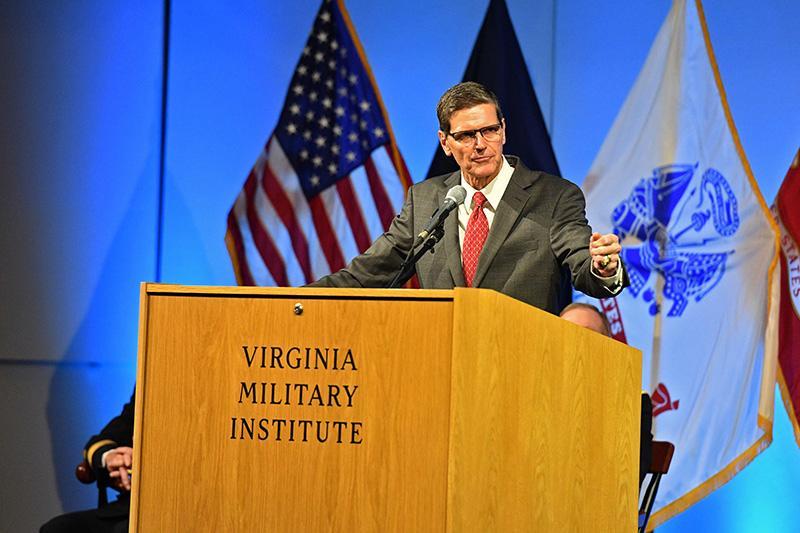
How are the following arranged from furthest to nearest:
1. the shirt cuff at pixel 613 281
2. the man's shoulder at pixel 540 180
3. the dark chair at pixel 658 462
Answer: the dark chair at pixel 658 462
the man's shoulder at pixel 540 180
the shirt cuff at pixel 613 281

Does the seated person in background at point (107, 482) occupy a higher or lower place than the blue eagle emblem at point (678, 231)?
lower

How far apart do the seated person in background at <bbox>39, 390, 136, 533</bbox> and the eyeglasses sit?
1.70 metres

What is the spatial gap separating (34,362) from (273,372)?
11.7ft

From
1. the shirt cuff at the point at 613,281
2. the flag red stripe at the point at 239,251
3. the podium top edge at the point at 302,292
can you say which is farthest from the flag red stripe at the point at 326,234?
the podium top edge at the point at 302,292

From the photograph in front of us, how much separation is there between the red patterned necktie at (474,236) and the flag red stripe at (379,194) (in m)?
2.43

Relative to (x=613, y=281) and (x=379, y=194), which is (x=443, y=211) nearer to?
(x=613, y=281)

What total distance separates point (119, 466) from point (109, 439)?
0.65ft

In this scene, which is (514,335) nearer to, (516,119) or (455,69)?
(516,119)

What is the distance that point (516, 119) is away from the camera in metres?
5.15

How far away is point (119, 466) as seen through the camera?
3758 mm

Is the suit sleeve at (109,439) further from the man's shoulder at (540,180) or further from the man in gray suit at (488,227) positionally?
the man's shoulder at (540,180)

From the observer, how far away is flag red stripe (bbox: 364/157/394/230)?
5348mm

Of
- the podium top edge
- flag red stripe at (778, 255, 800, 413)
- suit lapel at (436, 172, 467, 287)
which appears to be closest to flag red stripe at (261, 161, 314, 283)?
flag red stripe at (778, 255, 800, 413)

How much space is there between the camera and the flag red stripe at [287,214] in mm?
5418
